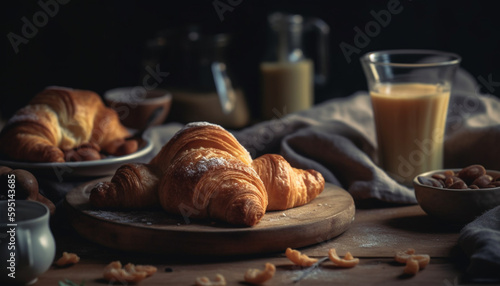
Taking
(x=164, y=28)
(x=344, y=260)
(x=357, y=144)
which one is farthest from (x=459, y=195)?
(x=164, y=28)

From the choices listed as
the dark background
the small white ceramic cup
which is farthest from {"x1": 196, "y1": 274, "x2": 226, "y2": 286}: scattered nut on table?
the dark background

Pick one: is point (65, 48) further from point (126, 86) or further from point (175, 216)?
point (175, 216)

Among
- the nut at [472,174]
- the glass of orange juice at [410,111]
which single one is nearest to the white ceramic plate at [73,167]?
the glass of orange juice at [410,111]

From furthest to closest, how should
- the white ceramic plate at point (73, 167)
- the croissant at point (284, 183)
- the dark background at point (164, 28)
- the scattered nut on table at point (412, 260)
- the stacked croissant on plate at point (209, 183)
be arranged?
1. the dark background at point (164, 28)
2. the white ceramic plate at point (73, 167)
3. the croissant at point (284, 183)
4. the stacked croissant on plate at point (209, 183)
5. the scattered nut on table at point (412, 260)

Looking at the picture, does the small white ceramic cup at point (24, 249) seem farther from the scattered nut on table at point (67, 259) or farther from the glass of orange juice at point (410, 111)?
the glass of orange juice at point (410, 111)

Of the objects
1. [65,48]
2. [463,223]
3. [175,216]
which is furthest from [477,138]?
[65,48]

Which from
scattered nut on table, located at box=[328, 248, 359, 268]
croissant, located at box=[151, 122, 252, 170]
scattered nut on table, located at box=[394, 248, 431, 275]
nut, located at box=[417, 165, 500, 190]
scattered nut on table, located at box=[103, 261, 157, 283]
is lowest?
scattered nut on table, located at box=[394, 248, 431, 275]

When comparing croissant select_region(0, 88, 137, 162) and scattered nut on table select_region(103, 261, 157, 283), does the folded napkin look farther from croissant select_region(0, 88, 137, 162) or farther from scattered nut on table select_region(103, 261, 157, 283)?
croissant select_region(0, 88, 137, 162)
